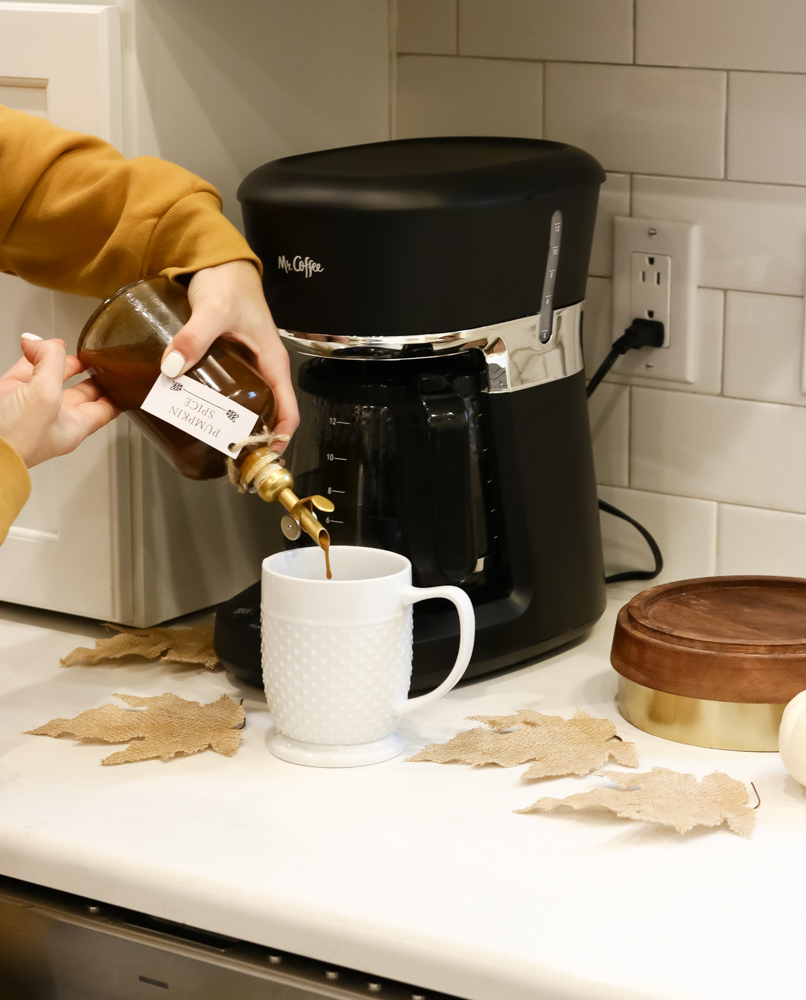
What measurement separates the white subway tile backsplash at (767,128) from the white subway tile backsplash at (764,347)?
4.1 inches

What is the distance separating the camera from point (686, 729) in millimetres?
811

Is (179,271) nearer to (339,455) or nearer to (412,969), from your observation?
(339,455)

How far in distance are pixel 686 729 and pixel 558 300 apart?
13.1 inches

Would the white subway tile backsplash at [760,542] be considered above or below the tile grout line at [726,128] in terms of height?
below

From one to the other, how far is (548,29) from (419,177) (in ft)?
1.23

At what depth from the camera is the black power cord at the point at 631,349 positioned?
109cm

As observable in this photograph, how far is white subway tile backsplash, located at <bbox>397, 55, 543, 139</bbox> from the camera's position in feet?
3.70

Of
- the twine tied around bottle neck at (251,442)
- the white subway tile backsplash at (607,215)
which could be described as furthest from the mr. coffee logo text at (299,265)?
the white subway tile backsplash at (607,215)

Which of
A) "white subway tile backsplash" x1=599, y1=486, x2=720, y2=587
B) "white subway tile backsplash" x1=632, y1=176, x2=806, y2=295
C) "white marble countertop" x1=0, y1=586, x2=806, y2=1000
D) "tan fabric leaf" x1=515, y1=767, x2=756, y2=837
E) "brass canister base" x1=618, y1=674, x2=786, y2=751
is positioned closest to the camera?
"white marble countertop" x1=0, y1=586, x2=806, y2=1000

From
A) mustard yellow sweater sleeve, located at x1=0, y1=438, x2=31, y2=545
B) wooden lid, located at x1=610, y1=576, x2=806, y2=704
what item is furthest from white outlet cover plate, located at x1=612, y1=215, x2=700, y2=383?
mustard yellow sweater sleeve, located at x1=0, y1=438, x2=31, y2=545

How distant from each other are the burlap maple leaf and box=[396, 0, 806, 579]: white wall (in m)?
0.35

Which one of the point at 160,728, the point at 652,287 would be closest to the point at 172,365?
the point at 160,728

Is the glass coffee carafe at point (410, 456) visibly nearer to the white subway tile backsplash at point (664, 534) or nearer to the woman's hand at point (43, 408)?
the woman's hand at point (43, 408)

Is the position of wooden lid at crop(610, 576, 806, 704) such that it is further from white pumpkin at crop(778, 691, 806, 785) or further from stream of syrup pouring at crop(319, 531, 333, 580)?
stream of syrup pouring at crop(319, 531, 333, 580)
